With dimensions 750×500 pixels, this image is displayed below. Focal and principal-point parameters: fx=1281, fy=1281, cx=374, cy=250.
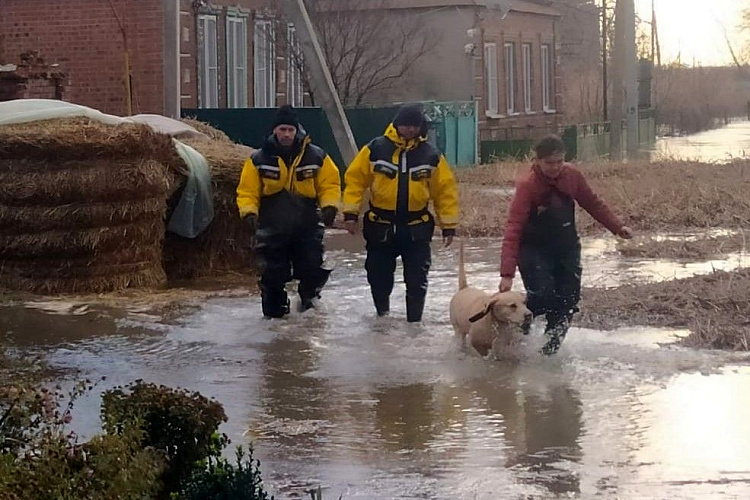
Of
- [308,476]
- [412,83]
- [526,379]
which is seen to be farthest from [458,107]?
[308,476]

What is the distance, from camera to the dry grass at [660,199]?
15453 mm

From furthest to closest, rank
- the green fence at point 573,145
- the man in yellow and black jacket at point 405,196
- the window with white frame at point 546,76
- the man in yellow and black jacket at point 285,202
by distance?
the window with white frame at point 546,76
the green fence at point 573,145
the man in yellow and black jacket at point 285,202
the man in yellow and black jacket at point 405,196

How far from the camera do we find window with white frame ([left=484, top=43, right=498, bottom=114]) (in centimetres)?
3550

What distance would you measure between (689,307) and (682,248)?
3.61 metres

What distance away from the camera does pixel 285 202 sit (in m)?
9.73

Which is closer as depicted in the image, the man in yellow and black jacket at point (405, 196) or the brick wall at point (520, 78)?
the man in yellow and black jacket at point (405, 196)

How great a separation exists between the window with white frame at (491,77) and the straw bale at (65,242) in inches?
983

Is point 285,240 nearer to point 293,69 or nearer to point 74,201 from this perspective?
point 74,201

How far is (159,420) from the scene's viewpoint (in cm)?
467

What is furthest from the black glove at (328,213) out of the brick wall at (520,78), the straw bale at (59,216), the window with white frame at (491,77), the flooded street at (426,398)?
the window with white frame at (491,77)

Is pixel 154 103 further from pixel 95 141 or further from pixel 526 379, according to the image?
pixel 526 379

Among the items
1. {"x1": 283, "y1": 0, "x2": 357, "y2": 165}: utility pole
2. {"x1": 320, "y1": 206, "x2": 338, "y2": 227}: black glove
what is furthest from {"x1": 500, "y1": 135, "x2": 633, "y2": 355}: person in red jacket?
{"x1": 283, "y1": 0, "x2": 357, "y2": 165}: utility pole

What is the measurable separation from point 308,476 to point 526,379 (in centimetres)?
233

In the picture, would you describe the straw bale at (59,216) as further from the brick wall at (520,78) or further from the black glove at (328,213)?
the brick wall at (520,78)
